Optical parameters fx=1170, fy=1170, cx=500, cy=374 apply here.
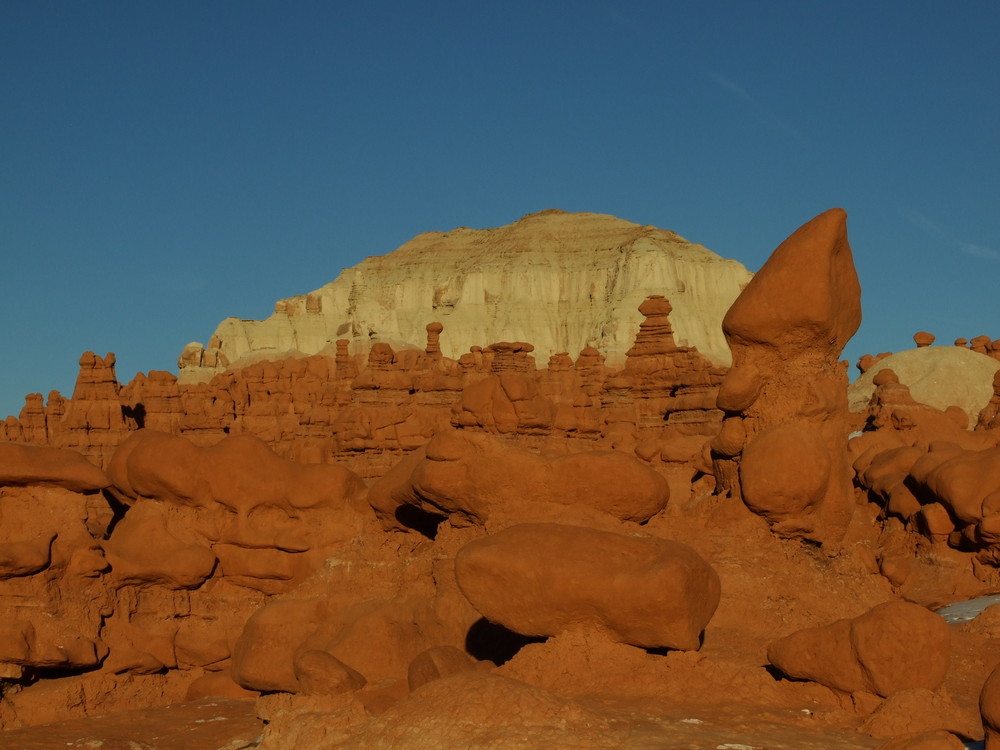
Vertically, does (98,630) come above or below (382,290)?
below

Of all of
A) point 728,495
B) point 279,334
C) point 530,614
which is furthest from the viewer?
point 279,334

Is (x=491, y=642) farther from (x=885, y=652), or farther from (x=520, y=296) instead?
(x=520, y=296)

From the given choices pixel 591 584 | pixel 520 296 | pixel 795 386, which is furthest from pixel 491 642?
pixel 520 296

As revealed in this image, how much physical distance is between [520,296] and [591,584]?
4143 inches

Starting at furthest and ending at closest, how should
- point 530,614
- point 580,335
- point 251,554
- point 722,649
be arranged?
1. point 580,335
2. point 251,554
3. point 722,649
4. point 530,614

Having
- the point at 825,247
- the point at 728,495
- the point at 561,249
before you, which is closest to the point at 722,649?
the point at 728,495

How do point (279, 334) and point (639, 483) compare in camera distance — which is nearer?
point (639, 483)

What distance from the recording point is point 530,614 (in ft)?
29.0

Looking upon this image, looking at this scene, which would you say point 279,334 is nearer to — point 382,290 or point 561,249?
point 382,290

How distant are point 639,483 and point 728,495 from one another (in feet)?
7.07

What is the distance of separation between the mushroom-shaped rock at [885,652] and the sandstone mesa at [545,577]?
18 mm

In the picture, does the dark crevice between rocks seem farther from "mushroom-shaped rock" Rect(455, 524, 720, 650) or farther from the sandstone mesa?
"mushroom-shaped rock" Rect(455, 524, 720, 650)

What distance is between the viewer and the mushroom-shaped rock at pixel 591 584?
27.6 feet

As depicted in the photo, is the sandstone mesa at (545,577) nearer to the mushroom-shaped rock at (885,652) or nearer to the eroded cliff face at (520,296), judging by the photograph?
the mushroom-shaped rock at (885,652)
